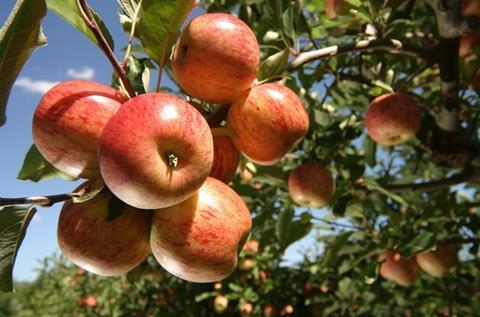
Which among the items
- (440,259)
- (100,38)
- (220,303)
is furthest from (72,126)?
(220,303)

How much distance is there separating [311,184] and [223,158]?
41.9 inches

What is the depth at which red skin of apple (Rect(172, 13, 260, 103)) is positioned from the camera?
0.95 metres

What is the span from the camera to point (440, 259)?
7.98ft

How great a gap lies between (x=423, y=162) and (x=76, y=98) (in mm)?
3112

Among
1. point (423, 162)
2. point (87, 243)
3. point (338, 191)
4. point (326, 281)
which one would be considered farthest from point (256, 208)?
point (87, 243)

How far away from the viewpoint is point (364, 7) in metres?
1.78

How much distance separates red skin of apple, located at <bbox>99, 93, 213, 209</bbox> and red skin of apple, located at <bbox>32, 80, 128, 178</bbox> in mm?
71

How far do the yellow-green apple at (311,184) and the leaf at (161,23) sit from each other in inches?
48.2

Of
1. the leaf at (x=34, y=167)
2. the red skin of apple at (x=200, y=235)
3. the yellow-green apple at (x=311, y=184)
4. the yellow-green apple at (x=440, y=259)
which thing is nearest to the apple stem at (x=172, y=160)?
the red skin of apple at (x=200, y=235)

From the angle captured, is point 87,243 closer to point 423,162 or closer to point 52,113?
point 52,113

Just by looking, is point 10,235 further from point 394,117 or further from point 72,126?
point 394,117

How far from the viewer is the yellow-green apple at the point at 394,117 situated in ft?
6.35

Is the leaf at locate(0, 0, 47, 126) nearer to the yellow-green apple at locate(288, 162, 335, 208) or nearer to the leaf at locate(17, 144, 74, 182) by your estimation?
the leaf at locate(17, 144, 74, 182)

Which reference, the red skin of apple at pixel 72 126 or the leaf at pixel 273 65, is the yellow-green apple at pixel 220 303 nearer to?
the leaf at pixel 273 65
